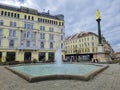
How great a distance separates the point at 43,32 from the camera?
48.0m

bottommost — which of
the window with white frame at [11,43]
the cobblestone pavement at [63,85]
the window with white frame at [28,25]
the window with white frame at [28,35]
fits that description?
the cobblestone pavement at [63,85]

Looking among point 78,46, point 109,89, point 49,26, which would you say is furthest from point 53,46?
point 109,89

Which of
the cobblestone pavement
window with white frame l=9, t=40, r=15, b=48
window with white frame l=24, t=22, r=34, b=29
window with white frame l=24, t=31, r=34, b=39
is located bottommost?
the cobblestone pavement

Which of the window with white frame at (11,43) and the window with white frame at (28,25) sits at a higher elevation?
the window with white frame at (28,25)

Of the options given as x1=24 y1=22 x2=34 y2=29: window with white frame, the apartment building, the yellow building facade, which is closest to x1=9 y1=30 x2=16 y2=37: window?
the yellow building facade

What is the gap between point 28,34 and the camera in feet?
145

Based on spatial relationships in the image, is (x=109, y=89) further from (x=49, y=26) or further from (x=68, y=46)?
(x=68, y=46)

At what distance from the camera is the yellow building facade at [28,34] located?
4016 cm

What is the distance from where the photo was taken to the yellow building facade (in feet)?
132

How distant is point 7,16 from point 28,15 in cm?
757

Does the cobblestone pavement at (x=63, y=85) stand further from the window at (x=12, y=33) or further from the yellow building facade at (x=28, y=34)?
the window at (x=12, y=33)

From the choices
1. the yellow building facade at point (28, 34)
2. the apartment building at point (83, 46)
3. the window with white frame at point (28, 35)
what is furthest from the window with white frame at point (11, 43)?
the apartment building at point (83, 46)

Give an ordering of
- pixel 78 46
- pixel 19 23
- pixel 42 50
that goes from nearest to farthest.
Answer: pixel 19 23, pixel 42 50, pixel 78 46

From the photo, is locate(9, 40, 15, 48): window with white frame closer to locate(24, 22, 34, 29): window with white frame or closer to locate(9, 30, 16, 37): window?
locate(9, 30, 16, 37): window
